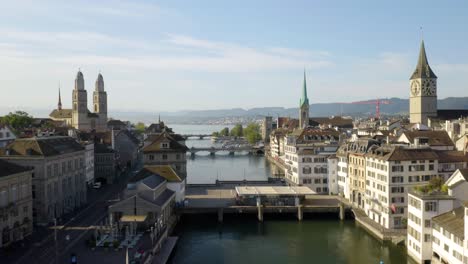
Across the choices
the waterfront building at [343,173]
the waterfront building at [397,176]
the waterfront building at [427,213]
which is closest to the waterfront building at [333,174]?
the waterfront building at [343,173]

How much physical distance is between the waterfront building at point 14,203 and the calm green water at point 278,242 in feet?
44.9

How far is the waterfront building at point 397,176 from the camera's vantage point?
51531 mm

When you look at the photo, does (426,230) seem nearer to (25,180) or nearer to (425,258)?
(425,258)

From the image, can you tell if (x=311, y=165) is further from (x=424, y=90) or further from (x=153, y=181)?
(x=424, y=90)

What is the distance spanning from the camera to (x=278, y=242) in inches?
1982

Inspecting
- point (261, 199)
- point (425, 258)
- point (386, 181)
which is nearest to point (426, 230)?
point (425, 258)

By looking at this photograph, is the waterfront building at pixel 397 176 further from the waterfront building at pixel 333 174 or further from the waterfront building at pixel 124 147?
the waterfront building at pixel 124 147

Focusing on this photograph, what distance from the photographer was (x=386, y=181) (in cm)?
5225

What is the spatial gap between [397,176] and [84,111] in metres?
111

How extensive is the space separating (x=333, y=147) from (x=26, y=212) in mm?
45931

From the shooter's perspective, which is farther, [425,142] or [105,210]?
[425,142]

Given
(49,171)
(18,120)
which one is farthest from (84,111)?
(49,171)

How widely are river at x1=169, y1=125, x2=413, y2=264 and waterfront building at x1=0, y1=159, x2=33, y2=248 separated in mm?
13663

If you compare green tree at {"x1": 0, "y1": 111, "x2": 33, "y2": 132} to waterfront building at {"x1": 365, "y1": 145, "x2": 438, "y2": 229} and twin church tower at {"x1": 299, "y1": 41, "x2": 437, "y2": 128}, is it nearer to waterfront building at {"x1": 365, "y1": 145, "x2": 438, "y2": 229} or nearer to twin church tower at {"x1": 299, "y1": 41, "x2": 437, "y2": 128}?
waterfront building at {"x1": 365, "y1": 145, "x2": 438, "y2": 229}
